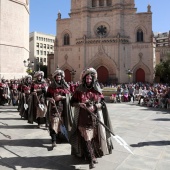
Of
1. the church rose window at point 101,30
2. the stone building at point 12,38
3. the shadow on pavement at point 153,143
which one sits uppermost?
the church rose window at point 101,30

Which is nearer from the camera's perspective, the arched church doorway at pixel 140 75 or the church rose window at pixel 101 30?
the arched church doorway at pixel 140 75

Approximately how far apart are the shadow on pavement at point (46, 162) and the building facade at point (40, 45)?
70058mm

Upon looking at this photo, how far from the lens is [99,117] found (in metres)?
4.46

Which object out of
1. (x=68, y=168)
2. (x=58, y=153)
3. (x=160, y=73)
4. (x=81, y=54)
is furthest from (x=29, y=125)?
(x=160, y=73)

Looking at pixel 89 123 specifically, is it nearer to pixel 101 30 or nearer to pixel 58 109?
pixel 58 109

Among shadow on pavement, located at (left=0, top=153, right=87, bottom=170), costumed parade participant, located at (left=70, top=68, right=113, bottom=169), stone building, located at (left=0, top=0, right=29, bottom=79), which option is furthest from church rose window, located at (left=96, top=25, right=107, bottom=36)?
shadow on pavement, located at (left=0, top=153, right=87, bottom=170)

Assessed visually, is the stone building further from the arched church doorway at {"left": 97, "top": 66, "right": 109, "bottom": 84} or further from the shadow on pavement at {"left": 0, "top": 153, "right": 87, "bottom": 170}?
the arched church doorway at {"left": 97, "top": 66, "right": 109, "bottom": 84}

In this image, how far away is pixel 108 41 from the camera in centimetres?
3900

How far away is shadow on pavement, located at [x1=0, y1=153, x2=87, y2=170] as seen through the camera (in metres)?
4.36

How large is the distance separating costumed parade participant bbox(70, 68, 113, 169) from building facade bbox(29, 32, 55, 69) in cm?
7024

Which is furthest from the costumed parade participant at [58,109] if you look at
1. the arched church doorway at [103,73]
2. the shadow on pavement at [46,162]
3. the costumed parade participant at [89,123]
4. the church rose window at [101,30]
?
the church rose window at [101,30]

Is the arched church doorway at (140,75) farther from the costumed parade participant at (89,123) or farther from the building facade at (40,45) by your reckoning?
the building facade at (40,45)

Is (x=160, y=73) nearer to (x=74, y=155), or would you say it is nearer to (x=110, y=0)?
(x=110, y=0)

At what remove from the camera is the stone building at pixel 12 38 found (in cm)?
2046
